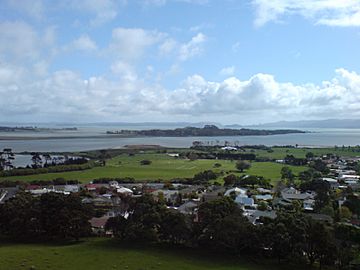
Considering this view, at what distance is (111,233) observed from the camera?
2286 centimetres

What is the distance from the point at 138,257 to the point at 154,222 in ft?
8.91

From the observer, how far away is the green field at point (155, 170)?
156 feet

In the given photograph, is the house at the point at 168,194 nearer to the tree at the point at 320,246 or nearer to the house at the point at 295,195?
the house at the point at 295,195

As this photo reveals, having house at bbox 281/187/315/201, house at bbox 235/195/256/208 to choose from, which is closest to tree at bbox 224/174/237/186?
house at bbox 281/187/315/201

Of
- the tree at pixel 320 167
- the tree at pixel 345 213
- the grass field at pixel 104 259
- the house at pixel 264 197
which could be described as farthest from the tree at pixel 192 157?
the grass field at pixel 104 259

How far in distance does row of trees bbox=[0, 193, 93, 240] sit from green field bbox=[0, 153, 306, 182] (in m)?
23.0

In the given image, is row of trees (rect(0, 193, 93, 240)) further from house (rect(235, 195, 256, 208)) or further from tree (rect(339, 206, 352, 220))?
tree (rect(339, 206, 352, 220))

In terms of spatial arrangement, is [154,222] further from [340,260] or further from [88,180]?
[88,180]

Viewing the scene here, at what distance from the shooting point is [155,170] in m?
54.4

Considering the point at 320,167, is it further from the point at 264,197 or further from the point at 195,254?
the point at 195,254

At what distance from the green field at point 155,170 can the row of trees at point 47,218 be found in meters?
23.0

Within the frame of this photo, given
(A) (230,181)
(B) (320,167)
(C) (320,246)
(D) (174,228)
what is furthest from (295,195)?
(B) (320,167)

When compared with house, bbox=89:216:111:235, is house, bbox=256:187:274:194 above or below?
above

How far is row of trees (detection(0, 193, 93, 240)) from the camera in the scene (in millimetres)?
21453
